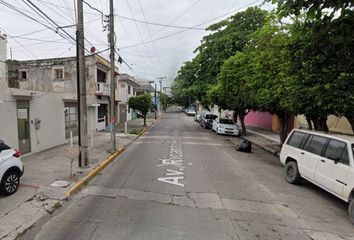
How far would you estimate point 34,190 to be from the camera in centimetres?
703

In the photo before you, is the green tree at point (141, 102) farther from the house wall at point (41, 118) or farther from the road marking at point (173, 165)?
the road marking at point (173, 165)

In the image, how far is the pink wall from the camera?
27.4 metres

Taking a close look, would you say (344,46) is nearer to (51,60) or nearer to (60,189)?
(60,189)

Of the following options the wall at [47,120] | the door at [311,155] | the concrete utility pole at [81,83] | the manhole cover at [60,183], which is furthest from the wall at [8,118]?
the door at [311,155]

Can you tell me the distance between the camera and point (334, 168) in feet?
21.5

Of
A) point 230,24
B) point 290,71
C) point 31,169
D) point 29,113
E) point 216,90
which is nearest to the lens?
point 290,71

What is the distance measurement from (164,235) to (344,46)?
20.7ft

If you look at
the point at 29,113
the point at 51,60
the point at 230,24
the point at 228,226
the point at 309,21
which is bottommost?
the point at 228,226

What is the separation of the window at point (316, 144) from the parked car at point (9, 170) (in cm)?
821

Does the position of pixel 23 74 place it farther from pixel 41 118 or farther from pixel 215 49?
pixel 215 49

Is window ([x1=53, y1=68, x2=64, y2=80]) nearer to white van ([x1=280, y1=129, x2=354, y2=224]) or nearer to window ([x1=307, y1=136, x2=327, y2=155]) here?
white van ([x1=280, y1=129, x2=354, y2=224])

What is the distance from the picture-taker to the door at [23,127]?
11.3 m

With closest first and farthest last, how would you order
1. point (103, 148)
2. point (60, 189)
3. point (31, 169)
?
point (60, 189) → point (31, 169) → point (103, 148)

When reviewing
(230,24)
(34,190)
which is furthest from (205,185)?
(230,24)
